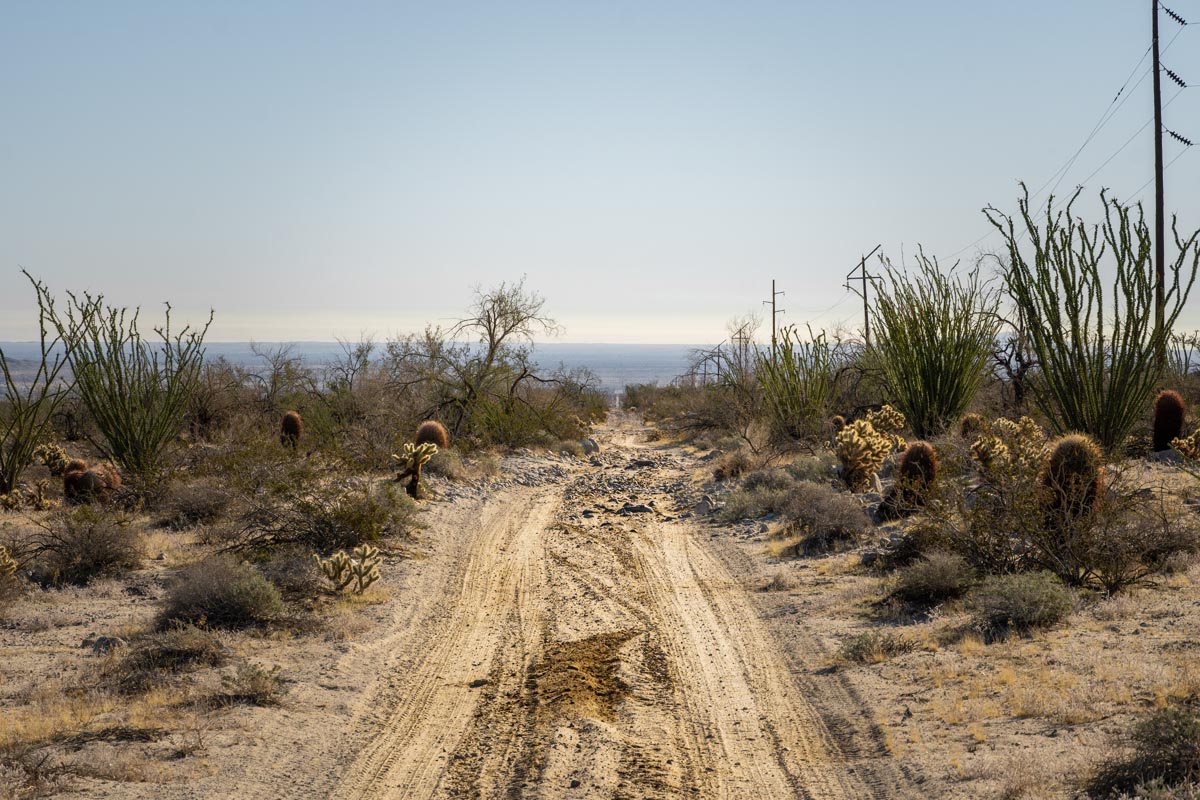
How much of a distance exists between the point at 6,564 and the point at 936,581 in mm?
9345

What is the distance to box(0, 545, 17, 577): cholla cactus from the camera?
947 centimetres

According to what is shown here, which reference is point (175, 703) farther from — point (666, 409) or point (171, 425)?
point (666, 409)

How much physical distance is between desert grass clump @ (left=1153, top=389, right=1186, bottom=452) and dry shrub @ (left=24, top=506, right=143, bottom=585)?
1589 centimetres

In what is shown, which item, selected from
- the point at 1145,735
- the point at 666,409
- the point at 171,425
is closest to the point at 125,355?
the point at 171,425

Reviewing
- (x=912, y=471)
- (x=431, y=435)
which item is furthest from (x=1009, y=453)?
(x=431, y=435)

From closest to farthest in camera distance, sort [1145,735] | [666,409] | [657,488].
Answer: [1145,735] → [657,488] → [666,409]

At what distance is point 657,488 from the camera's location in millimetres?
19234

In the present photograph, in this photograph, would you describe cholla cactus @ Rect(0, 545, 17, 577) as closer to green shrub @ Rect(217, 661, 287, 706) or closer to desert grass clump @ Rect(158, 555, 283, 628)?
desert grass clump @ Rect(158, 555, 283, 628)

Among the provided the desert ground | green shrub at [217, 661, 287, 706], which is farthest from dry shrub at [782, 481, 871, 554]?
green shrub at [217, 661, 287, 706]

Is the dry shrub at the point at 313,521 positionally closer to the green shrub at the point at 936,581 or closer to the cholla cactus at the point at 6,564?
the cholla cactus at the point at 6,564

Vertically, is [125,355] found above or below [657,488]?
above

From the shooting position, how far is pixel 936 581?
887 centimetres

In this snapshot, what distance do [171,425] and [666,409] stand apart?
29.1 m

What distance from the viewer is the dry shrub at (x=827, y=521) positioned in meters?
12.1
